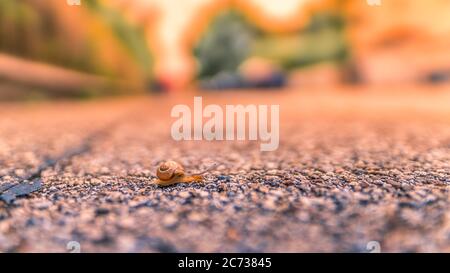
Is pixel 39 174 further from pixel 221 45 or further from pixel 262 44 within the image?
pixel 262 44

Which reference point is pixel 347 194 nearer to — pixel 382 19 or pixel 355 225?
pixel 355 225

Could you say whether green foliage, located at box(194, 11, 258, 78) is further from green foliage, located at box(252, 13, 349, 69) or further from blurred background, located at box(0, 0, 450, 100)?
green foliage, located at box(252, 13, 349, 69)

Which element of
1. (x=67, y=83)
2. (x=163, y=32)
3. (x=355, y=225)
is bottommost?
(x=355, y=225)

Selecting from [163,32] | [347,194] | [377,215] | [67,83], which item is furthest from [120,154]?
[163,32]

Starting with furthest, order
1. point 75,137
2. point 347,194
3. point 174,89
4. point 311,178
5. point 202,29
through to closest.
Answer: point 202,29
point 174,89
point 75,137
point 311,178
point 347,194
